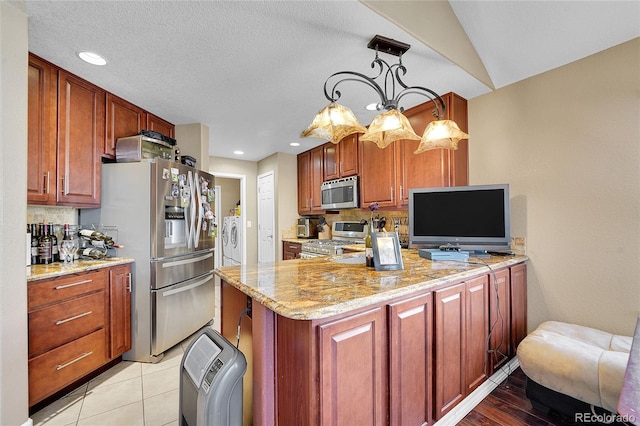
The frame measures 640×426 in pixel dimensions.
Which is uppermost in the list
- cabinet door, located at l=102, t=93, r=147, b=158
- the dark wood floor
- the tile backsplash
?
cabinet door, located at l=102, t=93, r=147, b=158

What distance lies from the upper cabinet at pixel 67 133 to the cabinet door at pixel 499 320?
320 centimetres

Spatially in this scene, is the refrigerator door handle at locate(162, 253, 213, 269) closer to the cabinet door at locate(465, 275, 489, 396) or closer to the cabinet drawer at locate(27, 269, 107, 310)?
the cabinet drawer at locate(27, 269, 107, 310)

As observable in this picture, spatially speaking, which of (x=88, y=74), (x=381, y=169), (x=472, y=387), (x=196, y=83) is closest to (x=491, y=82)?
(x=381, y=169)

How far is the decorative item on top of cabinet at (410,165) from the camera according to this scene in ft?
8.52

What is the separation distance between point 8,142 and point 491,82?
3.40m

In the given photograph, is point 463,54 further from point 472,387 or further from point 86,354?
point 86,354

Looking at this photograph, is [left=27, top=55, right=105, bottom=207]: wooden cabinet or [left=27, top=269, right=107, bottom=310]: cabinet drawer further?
[left=27, top=55, right=105, bottom=207]: wooden cabinet

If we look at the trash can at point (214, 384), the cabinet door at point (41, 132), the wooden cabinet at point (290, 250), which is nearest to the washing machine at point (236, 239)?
the wooden cabinet at point (290, 250)

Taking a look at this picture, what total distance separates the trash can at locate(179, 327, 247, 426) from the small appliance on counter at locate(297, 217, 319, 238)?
3.41m

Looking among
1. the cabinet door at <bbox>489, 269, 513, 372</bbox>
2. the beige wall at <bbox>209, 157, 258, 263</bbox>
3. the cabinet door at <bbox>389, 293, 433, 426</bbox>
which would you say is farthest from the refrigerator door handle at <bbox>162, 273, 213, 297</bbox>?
the cabinet door at <bbox>489, 269, 513, 372</bbox>

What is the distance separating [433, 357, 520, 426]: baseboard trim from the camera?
155cm

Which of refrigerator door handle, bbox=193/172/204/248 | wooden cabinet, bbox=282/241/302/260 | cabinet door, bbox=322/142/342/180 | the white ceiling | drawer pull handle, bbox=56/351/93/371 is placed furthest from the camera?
wooden cabinet, bbox=282/241/302/260

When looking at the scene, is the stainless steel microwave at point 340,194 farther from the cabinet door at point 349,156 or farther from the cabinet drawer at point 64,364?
the cabinet drawer at point 64,364

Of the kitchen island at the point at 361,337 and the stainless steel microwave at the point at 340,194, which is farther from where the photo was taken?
the stainless steel microwave at the point at 340,194
